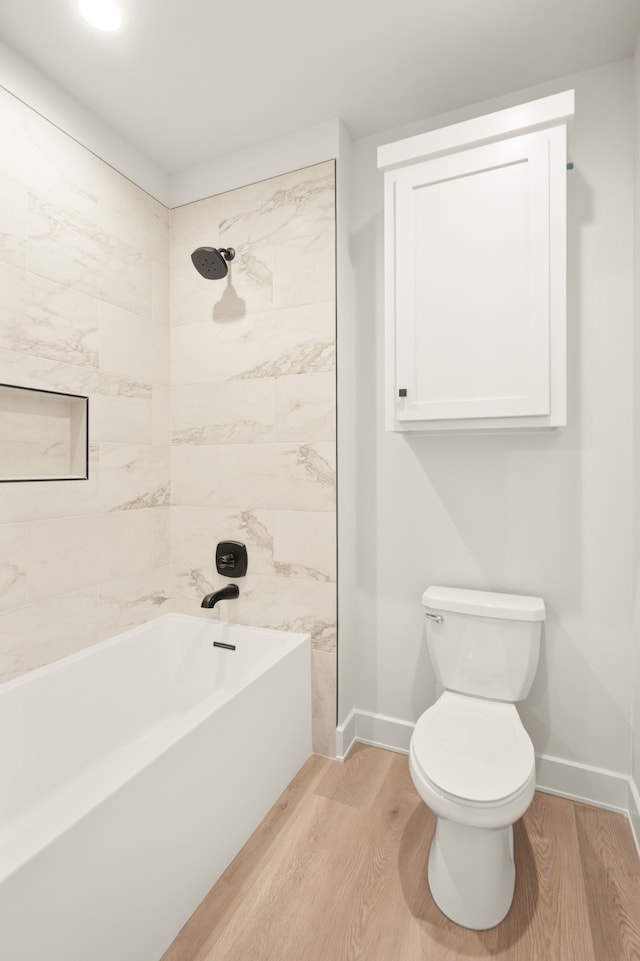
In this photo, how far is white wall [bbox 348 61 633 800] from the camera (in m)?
1.71

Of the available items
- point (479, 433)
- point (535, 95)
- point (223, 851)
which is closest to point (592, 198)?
point (535, 95)

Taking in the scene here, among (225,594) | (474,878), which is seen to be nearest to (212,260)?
(225,594)

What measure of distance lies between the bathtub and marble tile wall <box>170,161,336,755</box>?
184 millimetres

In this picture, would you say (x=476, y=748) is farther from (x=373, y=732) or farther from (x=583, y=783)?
(x=373, y=732)

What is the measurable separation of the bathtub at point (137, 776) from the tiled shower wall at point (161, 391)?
141mm

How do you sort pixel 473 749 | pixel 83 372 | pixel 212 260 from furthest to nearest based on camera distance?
pixel 212 260
pixel 83 372
pixel 473 749

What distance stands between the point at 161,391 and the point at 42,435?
634 mm

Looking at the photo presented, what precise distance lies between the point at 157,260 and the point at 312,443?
1.19 meters

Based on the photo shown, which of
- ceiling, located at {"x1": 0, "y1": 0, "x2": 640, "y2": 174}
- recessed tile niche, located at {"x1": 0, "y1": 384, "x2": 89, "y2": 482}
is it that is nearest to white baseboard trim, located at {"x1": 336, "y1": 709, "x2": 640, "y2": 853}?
recessed tile niche, located at {"x1": 0, "y1": 384, "x2": 89, "y2": 482}

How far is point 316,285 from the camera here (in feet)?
6.59

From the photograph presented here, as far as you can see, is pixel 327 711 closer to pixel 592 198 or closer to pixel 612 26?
pixel 592 198

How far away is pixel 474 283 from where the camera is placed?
1.66 meters

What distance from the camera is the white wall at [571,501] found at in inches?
67.2

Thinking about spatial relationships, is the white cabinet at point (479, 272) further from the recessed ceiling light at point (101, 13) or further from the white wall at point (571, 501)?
the recessed ceiling light at point (101, 13)
